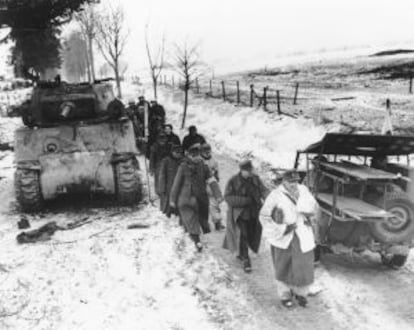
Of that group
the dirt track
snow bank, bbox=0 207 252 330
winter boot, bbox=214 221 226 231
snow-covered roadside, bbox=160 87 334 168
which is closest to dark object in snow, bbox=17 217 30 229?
snow bank, bbox=0 207 252 330

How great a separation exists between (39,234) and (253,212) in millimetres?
4154

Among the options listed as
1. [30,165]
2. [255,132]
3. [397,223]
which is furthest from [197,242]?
[255,132]

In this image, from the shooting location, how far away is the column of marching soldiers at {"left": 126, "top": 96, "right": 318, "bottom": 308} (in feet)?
20.9

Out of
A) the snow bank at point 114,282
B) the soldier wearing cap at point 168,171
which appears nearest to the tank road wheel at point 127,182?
the snow bank at point 114,282

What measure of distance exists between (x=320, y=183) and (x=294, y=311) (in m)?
2.53

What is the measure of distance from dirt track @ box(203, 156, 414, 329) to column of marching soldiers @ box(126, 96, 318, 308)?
0.21m

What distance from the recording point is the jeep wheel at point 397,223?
724cm

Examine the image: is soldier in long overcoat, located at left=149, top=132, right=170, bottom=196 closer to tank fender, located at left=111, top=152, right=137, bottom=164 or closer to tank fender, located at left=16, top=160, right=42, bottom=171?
tank fender, located at left=111, top=152, right=137, bottom=164

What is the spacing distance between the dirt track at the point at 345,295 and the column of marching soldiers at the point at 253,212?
0.21 metres

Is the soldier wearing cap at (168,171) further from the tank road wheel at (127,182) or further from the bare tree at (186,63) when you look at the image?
the bare tree at (186,63)

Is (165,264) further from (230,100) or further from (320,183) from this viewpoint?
A: (230,100)

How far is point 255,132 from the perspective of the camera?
21.2 m

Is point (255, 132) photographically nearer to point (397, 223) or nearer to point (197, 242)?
point (197, 242)

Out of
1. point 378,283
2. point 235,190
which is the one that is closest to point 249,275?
point 235,190
